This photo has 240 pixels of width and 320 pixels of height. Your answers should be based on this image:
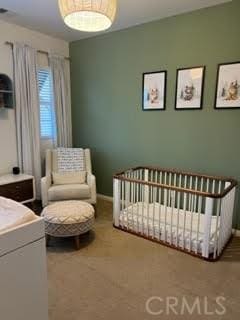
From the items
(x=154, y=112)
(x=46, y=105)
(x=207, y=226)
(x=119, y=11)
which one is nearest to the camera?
(x=207, y=226)

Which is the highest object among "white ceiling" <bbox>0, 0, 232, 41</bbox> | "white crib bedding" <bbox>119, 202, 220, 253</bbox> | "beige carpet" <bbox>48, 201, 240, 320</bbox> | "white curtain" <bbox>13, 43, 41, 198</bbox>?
"white ceiling" <bbox>0, 0, 232, 41</bbox>

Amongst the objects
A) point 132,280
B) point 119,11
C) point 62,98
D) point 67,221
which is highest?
point 119,11

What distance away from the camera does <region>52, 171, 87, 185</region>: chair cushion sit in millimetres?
3660

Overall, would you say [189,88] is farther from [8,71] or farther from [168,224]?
[8,71]

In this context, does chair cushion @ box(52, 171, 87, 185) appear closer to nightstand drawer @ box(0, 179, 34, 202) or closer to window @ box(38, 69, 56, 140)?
nightstand drawer @ box(0, 179, 34, 202)

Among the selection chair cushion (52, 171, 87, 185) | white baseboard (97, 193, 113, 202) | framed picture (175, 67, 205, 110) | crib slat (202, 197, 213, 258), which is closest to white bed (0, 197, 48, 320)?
crib slat (202, 197, 213, 258)

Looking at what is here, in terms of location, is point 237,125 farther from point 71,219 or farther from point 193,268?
point 71,219

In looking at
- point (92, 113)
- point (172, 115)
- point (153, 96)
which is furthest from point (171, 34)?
point (92, 113)

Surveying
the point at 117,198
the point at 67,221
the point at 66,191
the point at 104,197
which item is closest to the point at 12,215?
the point at 67,221

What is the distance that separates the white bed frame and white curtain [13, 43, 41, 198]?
254 cm

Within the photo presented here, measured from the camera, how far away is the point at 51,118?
4.14 meters

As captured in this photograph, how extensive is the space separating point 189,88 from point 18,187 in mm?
2573

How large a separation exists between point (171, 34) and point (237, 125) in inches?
57.2

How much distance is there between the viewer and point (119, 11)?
10.0 ft
